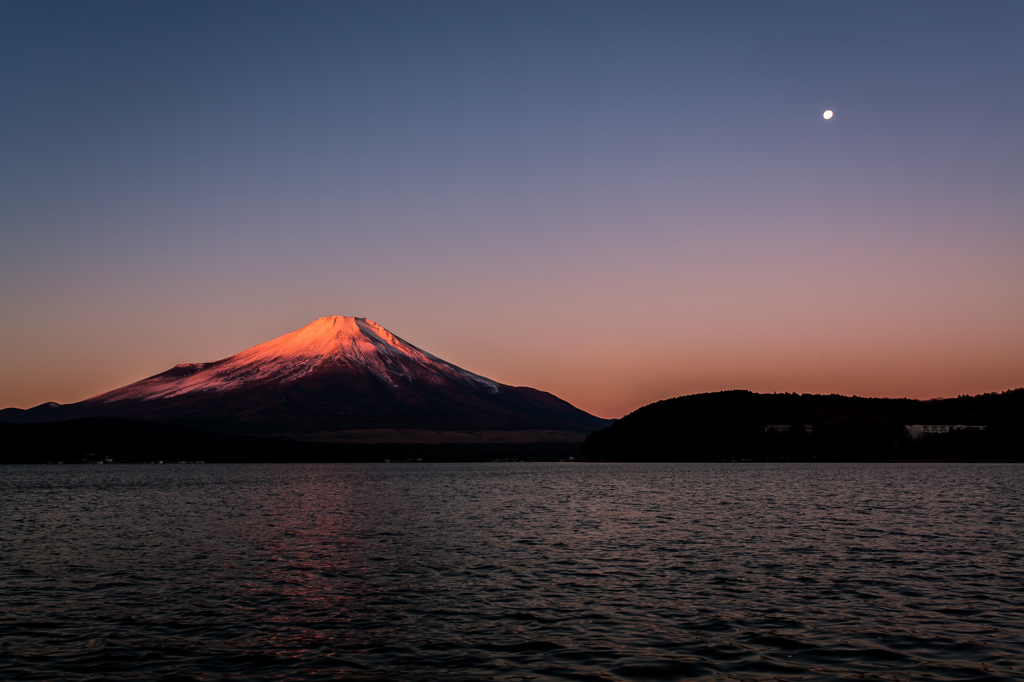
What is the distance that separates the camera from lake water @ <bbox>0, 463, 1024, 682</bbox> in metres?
20.0

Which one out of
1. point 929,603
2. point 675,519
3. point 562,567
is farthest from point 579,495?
point 929,603

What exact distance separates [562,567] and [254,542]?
68.1 feet

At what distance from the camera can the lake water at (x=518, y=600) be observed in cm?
1997

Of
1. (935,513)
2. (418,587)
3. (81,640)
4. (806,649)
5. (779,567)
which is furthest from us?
(935,513)

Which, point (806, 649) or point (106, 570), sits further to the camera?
point (106, 570)

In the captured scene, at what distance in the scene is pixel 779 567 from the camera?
116 ft

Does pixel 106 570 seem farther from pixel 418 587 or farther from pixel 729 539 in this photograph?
pixel 729 539

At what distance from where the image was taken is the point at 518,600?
28.3 meters

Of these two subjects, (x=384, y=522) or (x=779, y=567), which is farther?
(x=384, y=522)

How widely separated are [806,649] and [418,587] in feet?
50.7

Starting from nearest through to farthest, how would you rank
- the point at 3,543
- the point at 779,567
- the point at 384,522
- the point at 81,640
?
the point at 81,640
the point at 779,567
the point at 3,543
the point at 384,522

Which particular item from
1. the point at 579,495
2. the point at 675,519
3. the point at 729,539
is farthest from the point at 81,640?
the point at 579,495

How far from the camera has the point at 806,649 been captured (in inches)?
830

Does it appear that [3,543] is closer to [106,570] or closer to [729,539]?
[106,570]
